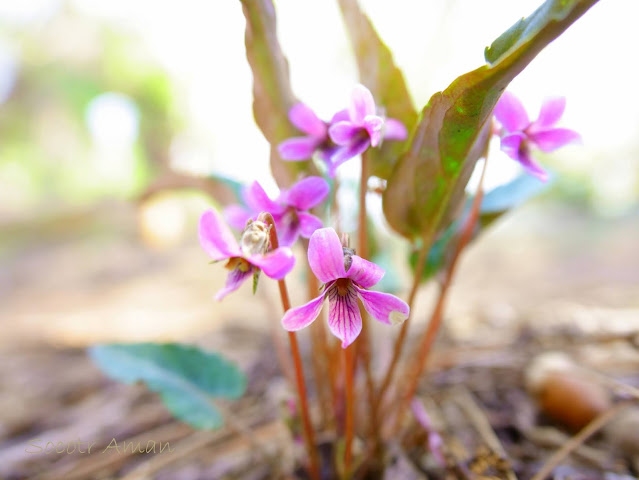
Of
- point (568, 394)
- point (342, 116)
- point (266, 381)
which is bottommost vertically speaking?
point (266, 381)

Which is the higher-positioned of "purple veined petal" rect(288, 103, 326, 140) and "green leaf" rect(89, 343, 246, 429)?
"purple veined petal" rect(288, 103, 326, 140)

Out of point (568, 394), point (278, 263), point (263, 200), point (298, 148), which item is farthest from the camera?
point (568, 394)

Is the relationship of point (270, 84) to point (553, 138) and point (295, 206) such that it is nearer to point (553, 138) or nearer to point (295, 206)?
point (295, 206)

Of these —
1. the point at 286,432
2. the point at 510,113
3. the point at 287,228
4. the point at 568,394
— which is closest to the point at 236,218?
the point at 287,228

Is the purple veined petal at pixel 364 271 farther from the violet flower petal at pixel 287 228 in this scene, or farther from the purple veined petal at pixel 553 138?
the purple veined petal at pixel 553 138

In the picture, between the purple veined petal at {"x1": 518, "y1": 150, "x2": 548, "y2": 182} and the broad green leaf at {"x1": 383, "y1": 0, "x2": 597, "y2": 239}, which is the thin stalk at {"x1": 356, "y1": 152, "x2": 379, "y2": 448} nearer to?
the broad green leaf at {"x1": 383, "y1": 0, "x2": 597, "y2": 239}

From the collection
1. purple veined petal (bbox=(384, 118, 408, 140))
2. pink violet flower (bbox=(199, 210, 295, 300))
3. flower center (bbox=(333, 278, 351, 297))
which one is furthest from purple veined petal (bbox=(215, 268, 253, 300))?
purple veined petal (bbox=(384, 118, 408, 140))

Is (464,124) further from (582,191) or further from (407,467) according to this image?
(582,191)

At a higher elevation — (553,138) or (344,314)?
(553,138)
